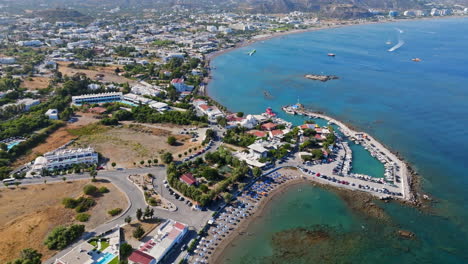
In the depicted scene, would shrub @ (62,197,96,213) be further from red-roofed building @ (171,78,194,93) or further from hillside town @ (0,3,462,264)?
red-roofed building @ (171,78,194,93)

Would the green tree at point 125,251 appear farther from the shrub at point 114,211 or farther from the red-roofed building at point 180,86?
the red-roofed building at point 180,86

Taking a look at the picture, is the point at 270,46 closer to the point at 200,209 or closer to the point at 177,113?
the point at 177,113

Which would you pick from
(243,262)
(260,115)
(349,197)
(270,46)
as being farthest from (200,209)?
(270,46)

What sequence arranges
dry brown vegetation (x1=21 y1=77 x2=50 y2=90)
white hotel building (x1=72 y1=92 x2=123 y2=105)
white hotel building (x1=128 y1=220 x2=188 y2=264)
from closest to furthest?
white hotel building (x1=128 y1=220 x2=188 y2=264) < white hotel building (x1=72 y1=92 x2=123 y2=105) < dry brown vegetation (x1=21 y1=77 x2=50 y2=90)

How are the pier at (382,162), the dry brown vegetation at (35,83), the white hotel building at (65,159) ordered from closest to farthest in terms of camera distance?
the pier at (382,162)
the white hotel building at (65,159)
the dry brown vegetation at (35,83)

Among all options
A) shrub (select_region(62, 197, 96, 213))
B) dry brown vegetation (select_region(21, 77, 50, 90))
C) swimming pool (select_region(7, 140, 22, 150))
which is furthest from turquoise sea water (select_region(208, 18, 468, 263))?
dry brown vegetation (select_region(21, 77, 50, 90))

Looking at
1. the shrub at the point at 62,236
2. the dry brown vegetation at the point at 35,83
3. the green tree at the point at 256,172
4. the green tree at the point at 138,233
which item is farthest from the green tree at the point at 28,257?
the dry brown vegetation at the point at 35,83

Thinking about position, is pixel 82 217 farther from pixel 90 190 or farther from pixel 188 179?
pixel 188 179
